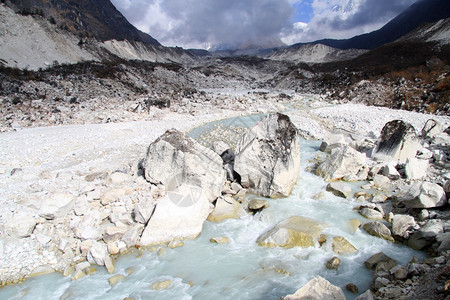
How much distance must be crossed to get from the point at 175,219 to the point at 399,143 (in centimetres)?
947

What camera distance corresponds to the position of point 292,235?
6559 millimetres

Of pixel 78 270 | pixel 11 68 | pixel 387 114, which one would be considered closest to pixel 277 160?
pixel 78 270

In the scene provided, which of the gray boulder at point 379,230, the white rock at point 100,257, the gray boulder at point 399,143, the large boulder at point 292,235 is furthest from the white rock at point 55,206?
the gray boulder at point 399,143

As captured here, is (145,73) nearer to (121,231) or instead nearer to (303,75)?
(303,75)

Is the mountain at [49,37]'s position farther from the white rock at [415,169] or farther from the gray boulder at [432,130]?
the gray boulder at [432,130]

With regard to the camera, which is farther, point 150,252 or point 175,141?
point 175,141

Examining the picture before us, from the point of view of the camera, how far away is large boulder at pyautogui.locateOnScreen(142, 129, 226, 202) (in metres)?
8.45

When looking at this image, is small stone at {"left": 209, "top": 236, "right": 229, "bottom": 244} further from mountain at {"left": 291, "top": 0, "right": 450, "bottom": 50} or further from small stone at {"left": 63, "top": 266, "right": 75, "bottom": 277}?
mountain at {"left": 291, "top": 0, "right": 450, "bottom": 50}

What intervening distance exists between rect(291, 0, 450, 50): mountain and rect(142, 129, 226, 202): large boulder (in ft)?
298

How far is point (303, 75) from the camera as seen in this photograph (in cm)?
5366

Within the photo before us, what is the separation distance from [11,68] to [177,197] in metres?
27.8

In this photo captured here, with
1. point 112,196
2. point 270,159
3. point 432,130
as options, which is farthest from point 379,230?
point 432,130

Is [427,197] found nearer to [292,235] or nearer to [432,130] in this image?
[292,235]

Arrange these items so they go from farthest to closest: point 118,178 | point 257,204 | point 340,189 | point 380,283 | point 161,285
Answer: point 340,189 < point 118,178 < point 257,204 < point 161,285 < point 380,283
